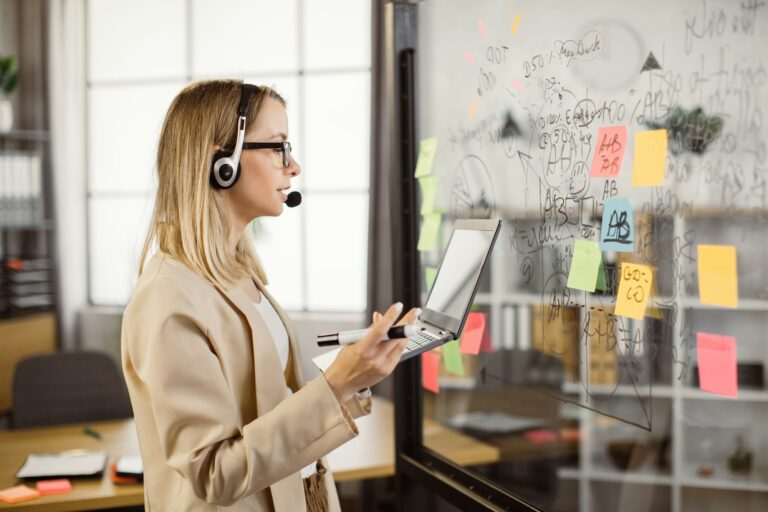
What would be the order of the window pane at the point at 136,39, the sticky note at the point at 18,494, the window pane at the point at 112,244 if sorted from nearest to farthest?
the sticky note at the point at 18,494, the window pane at the point at 136,39, the window pane at the point at 112,244

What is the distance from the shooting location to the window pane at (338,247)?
4.07m

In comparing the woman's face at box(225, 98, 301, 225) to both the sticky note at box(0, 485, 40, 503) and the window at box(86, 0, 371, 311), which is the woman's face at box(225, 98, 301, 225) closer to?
the sticky note at box(0, 485, 40, 503)

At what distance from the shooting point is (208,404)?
1154 mm

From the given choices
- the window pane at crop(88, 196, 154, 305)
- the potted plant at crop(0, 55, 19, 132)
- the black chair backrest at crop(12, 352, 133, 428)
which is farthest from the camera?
the window pane at crop(88, 196, 154, 305)

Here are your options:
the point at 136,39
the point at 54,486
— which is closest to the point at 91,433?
the point at 54,486

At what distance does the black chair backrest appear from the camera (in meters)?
2.85

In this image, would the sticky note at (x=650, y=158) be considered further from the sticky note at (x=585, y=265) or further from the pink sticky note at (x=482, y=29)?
the pink sticky note at (x=482, y=29)

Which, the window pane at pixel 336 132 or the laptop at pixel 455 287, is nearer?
the laptop at pixel 455 287

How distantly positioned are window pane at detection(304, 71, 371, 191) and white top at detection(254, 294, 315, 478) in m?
2.64

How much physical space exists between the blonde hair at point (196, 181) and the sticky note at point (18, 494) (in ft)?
3.17

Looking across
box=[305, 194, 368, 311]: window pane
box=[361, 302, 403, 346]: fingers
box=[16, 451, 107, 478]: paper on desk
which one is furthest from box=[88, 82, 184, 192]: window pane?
box=[361, 302, 403, 346]: fingers

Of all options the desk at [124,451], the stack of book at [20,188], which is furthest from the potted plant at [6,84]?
the desk at [124,451]

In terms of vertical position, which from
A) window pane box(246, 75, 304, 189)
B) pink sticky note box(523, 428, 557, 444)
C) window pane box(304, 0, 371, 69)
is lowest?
pink sticky note box(523, 428, 557, 444)

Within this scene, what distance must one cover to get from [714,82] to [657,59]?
0.40 ft
